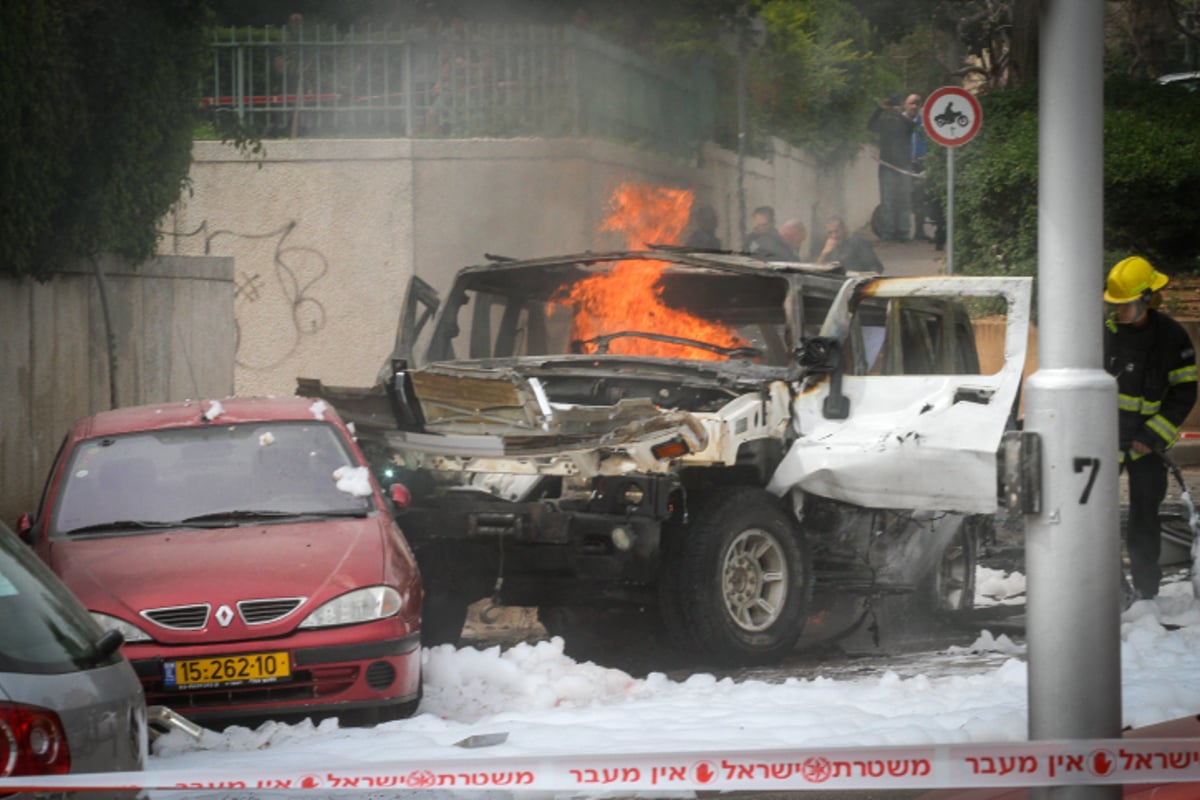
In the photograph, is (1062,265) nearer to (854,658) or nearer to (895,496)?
(895,496)

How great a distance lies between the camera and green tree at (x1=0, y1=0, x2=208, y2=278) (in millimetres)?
12336

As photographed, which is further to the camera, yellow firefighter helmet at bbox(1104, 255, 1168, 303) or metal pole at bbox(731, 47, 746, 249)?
metal pole at bbox(731, 47, 746, 249)

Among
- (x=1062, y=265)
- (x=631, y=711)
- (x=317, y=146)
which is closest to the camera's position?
(x=1062, y=265)

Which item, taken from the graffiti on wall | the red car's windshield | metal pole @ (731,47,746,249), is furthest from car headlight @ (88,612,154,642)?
metal pole @ (731,47,746,249)

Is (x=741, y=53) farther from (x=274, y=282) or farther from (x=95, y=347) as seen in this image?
(x=95, y=347)

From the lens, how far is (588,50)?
757 inches

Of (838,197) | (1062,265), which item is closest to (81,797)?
(1062,265)

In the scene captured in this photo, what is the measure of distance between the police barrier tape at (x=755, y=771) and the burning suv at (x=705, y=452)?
12.3 feet

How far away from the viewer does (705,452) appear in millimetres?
8570

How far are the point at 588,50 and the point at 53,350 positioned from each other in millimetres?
7754

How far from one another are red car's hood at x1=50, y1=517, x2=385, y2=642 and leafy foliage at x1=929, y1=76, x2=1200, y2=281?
38.3 feet

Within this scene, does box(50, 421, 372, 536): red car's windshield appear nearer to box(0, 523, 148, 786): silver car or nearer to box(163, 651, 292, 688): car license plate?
box(163, 651, 292, 688): car license plate

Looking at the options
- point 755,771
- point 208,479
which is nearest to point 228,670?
point 208,479

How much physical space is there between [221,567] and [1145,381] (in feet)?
16.2
